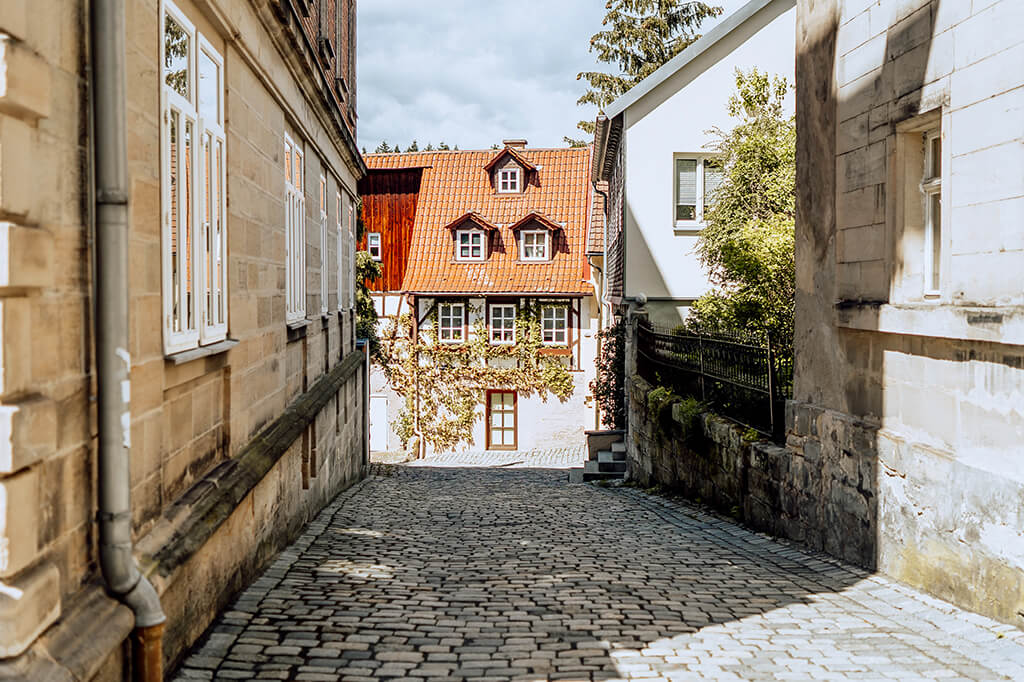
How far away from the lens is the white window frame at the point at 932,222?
22.9 feet

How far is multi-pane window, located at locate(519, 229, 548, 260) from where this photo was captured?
32188 millimetres

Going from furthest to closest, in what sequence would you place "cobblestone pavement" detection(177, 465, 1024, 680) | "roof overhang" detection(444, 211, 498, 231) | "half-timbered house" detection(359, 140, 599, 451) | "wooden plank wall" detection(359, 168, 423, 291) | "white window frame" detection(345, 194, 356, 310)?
"wooden plank wall" detection(359, 168, 423, 291), "roof overhang" detection(444, 211, 498, 231), "half-timbered house" detection(359, 140, 599, 451), "white window frame" detection(345, 194, 356, 310), "cobblestone pavement" detection(177, 465, 1024, 680)

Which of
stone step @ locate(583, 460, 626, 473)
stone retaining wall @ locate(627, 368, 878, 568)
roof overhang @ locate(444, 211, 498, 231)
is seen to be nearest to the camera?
stone retaining wall @ locate(627, 368, 878, 568)

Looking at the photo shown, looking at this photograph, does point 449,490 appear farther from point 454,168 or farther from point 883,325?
point 454,168

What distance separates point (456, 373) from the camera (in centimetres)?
3131

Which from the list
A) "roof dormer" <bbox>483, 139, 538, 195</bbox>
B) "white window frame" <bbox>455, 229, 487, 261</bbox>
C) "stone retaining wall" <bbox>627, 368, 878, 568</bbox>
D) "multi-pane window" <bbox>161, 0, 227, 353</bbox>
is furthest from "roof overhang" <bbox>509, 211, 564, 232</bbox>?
"multi-pane window" <bbox>161, 0, 227, 353</bbox>

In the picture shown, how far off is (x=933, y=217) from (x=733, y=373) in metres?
4.29

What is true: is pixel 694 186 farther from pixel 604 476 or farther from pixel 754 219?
pixel 604 476

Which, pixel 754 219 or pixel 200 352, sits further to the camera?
pixel 754 219

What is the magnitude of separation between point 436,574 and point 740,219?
10.8 metres

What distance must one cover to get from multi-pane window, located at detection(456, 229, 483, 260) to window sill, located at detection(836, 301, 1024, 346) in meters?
24.7

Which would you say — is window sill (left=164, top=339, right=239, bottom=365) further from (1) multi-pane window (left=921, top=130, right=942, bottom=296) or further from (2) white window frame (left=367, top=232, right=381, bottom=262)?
(2) white window frame (left=367, top=232, right=381, bottom=262)

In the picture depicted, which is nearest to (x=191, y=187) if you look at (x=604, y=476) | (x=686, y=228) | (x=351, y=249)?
(x=351, y=249)

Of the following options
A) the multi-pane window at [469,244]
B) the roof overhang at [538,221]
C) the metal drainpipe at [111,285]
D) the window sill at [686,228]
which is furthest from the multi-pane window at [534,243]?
the metal drainpipe at [111,285]
